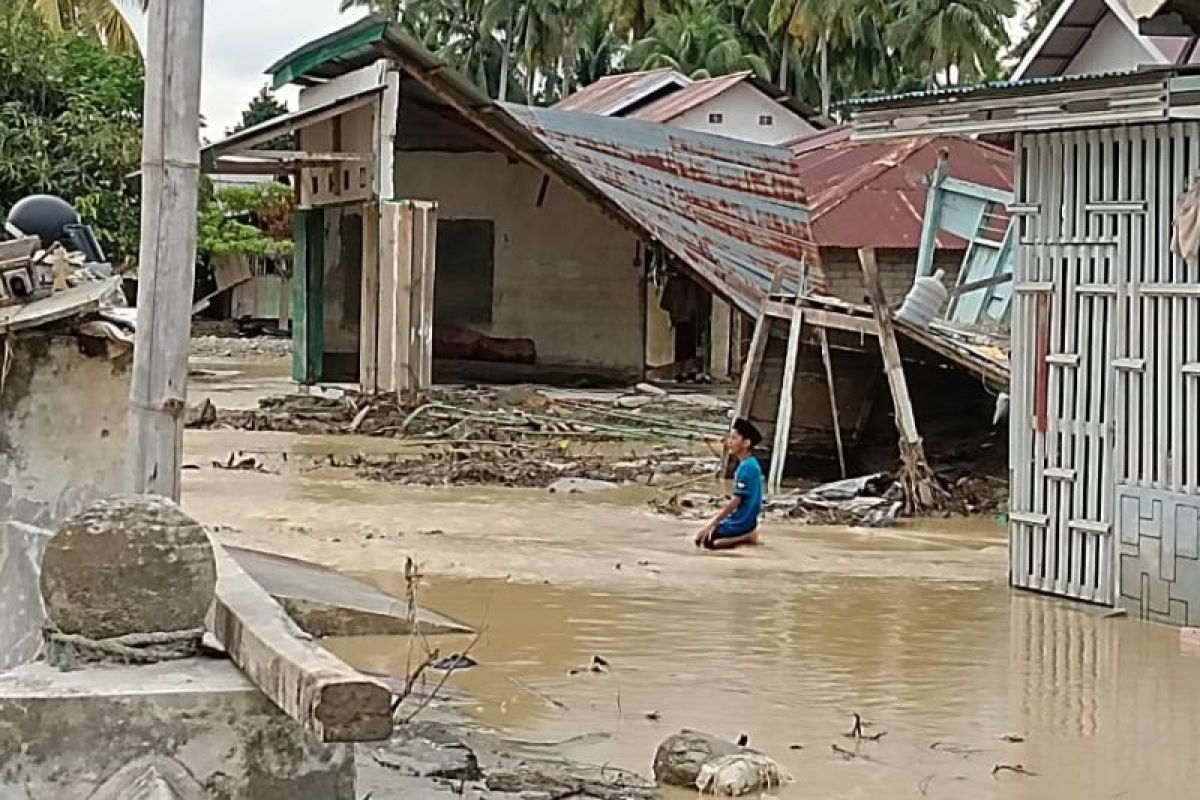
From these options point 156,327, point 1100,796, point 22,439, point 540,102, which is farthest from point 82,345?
point 540,102

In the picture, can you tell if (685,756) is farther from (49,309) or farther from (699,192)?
(699,192)

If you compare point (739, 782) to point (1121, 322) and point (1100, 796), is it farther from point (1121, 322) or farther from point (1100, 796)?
point (1121, 322)

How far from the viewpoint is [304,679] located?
162 inches

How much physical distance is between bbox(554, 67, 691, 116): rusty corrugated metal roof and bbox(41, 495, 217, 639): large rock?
112 feet

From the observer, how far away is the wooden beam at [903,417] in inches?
635

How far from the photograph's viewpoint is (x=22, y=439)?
792 centimetres

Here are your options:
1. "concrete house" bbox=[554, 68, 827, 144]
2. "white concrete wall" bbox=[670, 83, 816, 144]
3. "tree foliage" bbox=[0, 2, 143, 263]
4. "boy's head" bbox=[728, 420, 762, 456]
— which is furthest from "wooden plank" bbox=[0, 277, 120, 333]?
"white concrete wall" bbox=[670, 83, 816, 144]

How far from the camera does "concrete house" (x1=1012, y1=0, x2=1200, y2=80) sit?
17.7m

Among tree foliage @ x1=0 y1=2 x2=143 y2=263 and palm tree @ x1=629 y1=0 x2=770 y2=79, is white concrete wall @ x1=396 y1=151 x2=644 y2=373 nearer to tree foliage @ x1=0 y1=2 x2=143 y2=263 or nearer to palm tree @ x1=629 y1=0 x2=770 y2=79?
tree foliage @ x1=0 y1=2 x2=143 y2=263

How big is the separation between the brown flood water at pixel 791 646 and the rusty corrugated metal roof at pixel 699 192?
10056 mm

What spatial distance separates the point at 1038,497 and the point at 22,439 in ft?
22.3

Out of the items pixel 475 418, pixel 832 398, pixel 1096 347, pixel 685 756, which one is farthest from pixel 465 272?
pixel 685 756

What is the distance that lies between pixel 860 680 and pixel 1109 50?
10.5 m

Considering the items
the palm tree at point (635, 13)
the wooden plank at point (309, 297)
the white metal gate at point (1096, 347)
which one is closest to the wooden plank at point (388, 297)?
the wooden plank at point (309, 297)
